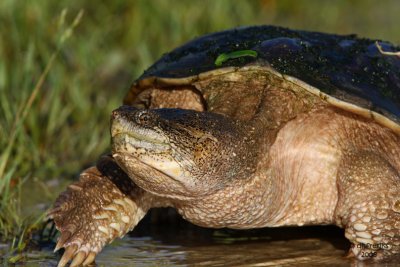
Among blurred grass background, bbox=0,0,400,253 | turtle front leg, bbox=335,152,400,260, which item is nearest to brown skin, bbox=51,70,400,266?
turtle front leg, bbox=335,152,400,260

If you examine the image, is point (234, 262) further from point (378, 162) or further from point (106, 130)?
point (106, 130)

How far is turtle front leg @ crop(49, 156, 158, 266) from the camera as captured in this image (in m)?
3.86

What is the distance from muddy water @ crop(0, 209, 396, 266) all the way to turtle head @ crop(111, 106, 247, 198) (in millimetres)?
448

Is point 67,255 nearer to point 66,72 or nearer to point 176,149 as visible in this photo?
point 176,149

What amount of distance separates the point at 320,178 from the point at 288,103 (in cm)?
39

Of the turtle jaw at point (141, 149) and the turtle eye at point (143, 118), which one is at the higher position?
the turtle eye at point (143, 118)

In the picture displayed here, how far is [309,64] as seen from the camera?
3.99m

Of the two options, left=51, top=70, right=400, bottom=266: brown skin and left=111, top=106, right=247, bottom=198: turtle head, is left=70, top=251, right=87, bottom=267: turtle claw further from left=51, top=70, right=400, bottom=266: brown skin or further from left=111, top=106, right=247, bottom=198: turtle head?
left=111, top=106, right=247, bottom=198: turtle head

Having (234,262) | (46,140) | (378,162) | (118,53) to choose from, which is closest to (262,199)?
(234,262)

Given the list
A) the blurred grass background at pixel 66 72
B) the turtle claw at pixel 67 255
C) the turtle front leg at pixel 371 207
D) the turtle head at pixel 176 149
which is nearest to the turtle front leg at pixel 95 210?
the turtle claw at pixel 67 255

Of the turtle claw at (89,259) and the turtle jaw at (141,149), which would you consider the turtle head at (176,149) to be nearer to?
the turtle jaw at (141,149)

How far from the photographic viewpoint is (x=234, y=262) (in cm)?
386

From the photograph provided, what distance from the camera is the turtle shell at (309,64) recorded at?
390cm

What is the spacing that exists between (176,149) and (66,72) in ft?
9.79
